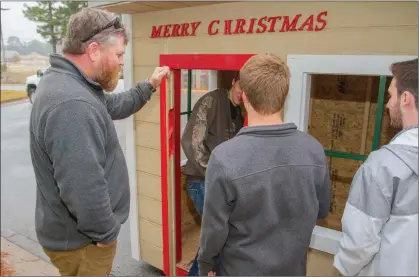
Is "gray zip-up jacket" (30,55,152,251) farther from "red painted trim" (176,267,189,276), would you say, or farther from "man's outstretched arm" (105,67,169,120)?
"red painted trim" (176,267,189,276)

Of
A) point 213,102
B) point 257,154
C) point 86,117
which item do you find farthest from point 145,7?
point 257,154

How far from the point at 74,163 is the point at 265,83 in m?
1.01

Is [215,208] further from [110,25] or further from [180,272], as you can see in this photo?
[180,272]

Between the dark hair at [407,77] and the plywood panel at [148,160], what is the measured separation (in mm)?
2400

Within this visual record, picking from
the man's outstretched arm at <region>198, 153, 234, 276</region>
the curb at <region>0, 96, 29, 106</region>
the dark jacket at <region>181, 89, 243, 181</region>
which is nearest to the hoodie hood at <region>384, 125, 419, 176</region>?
the man's outstretched arm at <region>198, 153, 234, 276</region>

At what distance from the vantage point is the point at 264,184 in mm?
1494

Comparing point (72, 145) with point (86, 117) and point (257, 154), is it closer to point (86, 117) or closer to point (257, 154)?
point (86, 117)

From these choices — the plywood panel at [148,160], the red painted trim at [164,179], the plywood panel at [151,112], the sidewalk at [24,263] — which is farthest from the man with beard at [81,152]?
the sidewalk at [24,263]

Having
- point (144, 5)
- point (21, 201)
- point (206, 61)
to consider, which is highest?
point (144, 5)

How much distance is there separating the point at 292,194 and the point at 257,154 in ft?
0.88

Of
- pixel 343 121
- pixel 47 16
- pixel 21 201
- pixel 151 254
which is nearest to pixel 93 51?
pixel 151 254

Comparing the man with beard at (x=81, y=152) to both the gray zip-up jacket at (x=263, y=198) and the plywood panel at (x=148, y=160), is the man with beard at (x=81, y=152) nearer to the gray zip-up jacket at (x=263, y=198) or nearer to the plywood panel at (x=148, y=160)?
the gray zip-up jacket at (x=263, y=198)

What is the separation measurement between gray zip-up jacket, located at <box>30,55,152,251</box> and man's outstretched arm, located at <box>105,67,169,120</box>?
42 cm

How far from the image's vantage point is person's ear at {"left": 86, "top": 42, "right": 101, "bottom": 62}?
187cm
